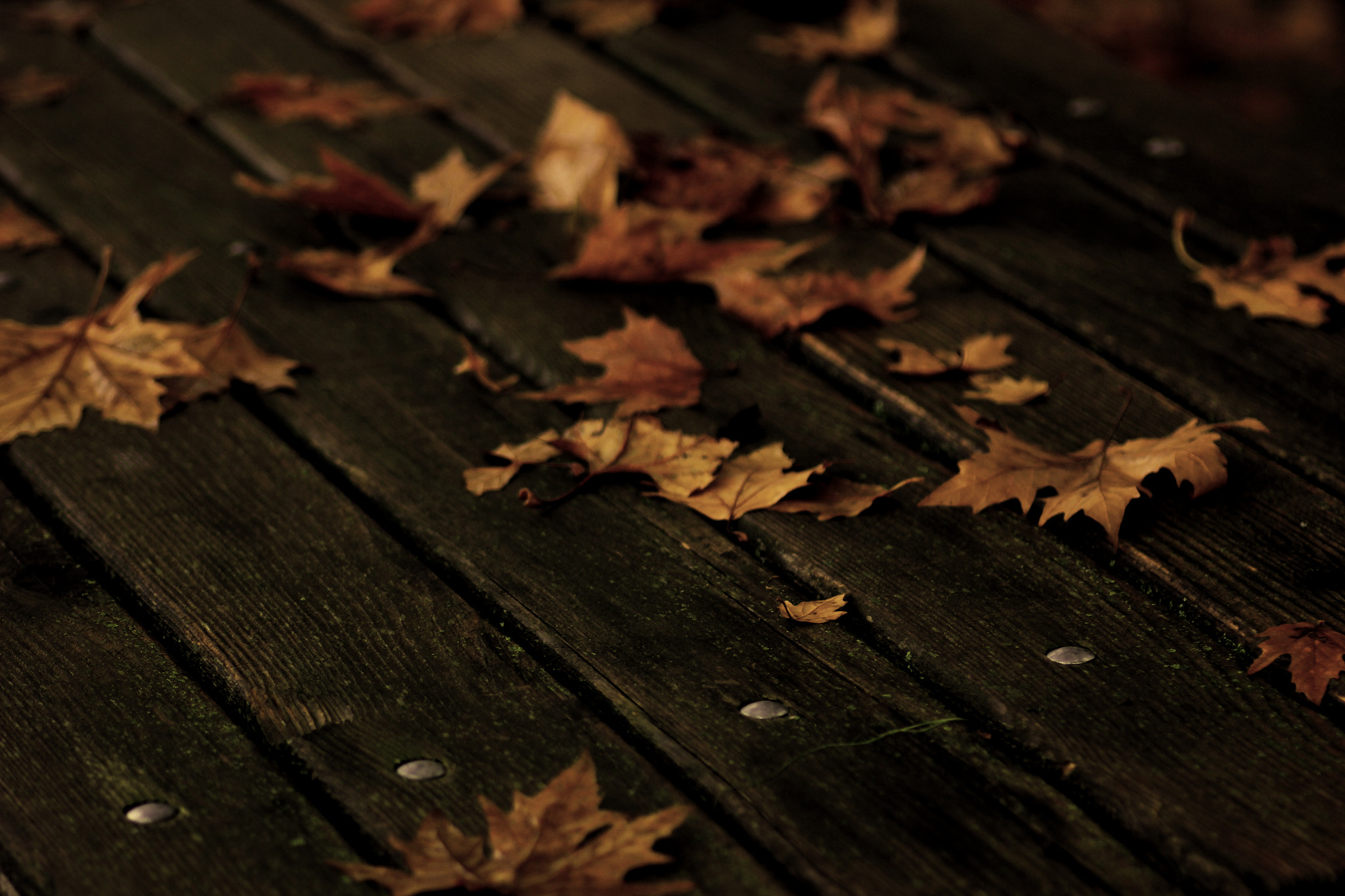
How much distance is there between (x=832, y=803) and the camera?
1.04 m

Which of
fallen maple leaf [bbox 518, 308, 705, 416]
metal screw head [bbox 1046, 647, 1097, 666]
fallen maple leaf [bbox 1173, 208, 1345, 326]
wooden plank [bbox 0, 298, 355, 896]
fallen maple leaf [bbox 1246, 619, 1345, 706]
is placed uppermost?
fallen maple leaf [bbox 1173, 208, 1345, 326]

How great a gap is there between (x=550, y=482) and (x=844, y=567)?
0.34 m

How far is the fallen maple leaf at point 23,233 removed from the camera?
1.86 meters

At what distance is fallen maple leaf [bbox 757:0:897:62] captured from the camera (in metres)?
2.46

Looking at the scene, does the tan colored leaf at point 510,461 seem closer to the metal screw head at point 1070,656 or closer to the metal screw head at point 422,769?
the metal screw head at point 422,769

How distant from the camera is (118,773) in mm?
Result: 1067

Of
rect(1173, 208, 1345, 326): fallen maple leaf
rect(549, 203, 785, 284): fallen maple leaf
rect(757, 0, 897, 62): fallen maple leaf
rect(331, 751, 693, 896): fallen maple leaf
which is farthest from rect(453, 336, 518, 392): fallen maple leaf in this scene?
rect(757, 0, 897, 62): fallen maple leaf

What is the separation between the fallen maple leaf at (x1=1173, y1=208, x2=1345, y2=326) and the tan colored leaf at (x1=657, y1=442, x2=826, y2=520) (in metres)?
0.70

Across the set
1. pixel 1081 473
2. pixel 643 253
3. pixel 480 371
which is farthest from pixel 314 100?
pixel 1081 473

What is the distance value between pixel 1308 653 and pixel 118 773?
104 centimetres

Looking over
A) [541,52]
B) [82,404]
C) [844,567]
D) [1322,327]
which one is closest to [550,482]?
[844,567]

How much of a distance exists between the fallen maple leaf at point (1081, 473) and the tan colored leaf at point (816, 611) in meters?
0.17

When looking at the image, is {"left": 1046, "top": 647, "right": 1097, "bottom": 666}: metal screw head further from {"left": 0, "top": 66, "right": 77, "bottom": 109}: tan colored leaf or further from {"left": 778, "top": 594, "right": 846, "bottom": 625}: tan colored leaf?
{"left": 0, "top": 66, "right": 77, "bottom": 109}: tan colored leaf

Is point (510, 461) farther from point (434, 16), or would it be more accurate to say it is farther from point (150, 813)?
point (434, 16)
